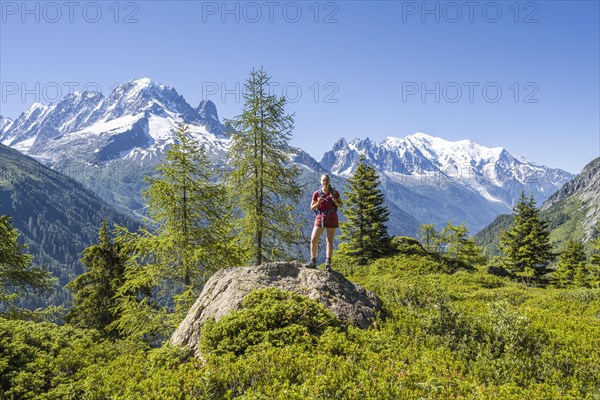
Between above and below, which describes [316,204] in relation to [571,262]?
above

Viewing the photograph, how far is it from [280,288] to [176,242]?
677 cm

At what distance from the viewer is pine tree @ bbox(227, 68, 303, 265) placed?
17.3m

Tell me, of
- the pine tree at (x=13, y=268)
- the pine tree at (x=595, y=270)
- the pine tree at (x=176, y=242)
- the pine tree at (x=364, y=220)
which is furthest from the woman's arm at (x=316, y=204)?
the pine tree at (x=595, y=270)

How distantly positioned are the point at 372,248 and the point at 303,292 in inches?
949

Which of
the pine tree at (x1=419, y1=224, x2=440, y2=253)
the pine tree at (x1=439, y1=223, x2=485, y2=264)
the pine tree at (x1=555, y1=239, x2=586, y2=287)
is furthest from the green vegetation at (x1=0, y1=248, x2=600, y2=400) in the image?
the pine tree at (x1=419, y1=224, x2=440, y2=253)

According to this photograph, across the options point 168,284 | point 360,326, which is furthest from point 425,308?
point 168,284

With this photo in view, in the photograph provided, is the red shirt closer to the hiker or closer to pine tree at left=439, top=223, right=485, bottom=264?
the hiker

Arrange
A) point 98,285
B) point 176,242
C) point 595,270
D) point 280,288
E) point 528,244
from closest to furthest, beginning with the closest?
point 280,288, point 176,242, point 98,285, point 528,244, point 595,270

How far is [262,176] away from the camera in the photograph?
17.5 meters

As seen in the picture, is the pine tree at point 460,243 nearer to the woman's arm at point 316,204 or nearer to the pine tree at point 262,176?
the pine tree at point 262,176

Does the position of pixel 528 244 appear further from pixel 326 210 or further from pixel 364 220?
pixel 326 210

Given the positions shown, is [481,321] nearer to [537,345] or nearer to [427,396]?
[537,345]

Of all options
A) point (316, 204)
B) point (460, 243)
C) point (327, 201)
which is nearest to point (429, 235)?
point (460, 243)

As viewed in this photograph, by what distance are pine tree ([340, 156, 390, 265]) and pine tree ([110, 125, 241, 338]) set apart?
1916 centimetres
